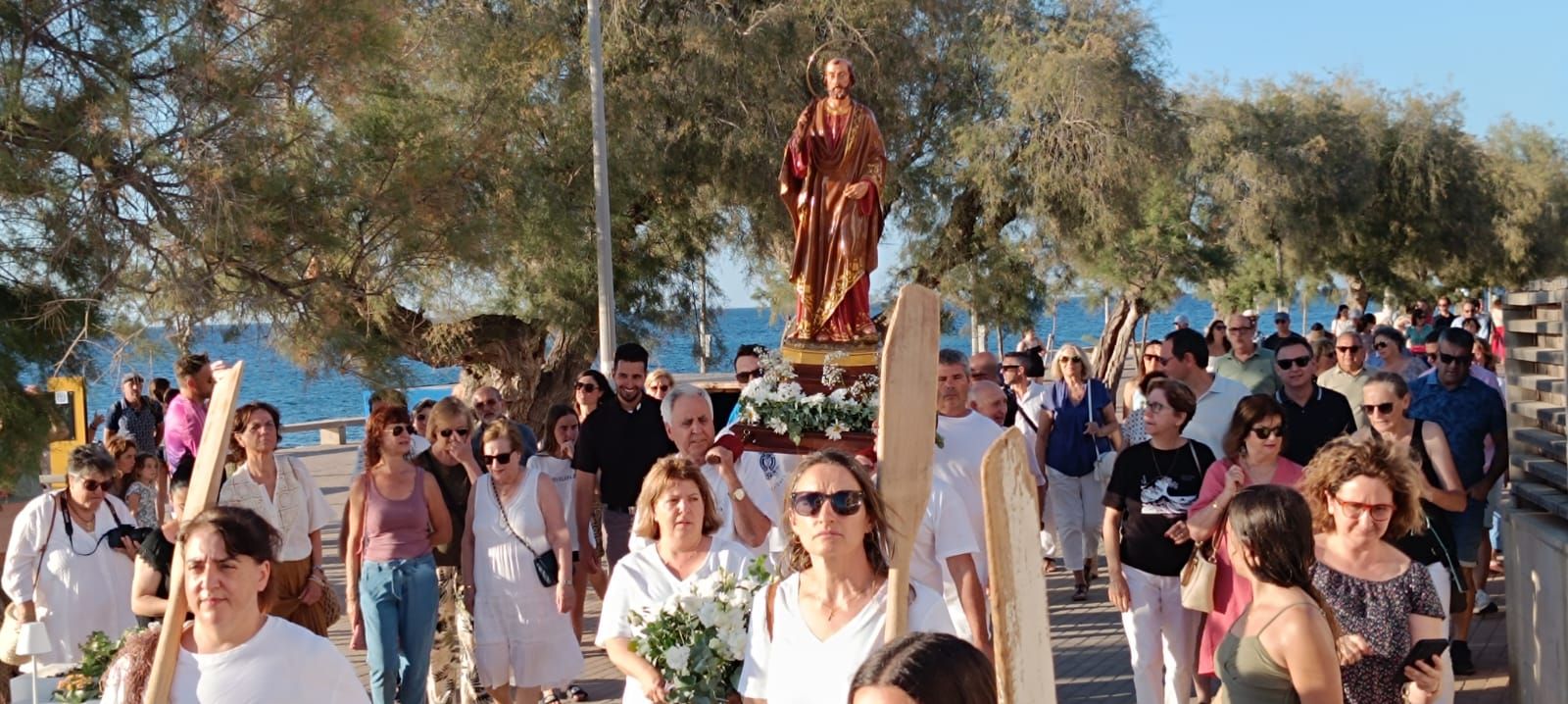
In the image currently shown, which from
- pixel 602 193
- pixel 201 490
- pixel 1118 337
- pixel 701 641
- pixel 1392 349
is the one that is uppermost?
pixel 602 193

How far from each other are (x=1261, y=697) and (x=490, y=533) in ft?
15.4

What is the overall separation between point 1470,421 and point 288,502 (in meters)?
6.37

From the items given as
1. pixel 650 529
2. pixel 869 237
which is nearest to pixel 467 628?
pixel 650 529

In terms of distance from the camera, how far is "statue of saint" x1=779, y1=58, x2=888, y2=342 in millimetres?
10758

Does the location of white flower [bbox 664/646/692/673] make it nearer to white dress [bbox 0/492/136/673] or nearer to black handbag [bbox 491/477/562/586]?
black handbag [bbox 491/477/562/586]

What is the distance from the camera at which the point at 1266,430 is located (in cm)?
647

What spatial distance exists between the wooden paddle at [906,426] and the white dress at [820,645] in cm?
48

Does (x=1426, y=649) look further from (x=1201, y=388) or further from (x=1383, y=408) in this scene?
(x=1201, y=388)

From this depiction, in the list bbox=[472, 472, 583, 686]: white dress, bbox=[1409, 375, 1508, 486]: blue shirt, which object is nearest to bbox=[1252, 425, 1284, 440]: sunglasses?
bbox=[1409, 375, 1508, 486]: blue shirt

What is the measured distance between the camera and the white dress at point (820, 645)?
3.87 meters

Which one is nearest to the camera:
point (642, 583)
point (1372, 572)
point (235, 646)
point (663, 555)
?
point (235, 646)

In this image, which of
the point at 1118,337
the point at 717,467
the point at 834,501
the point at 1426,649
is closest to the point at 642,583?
the point at 834,501

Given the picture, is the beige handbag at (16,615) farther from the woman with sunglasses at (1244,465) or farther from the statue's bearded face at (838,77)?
→ the statue's bearded face at (838,77)

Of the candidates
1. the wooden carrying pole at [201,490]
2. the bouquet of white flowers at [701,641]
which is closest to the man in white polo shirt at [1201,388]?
the bouquet of white flowers at [701,641]
